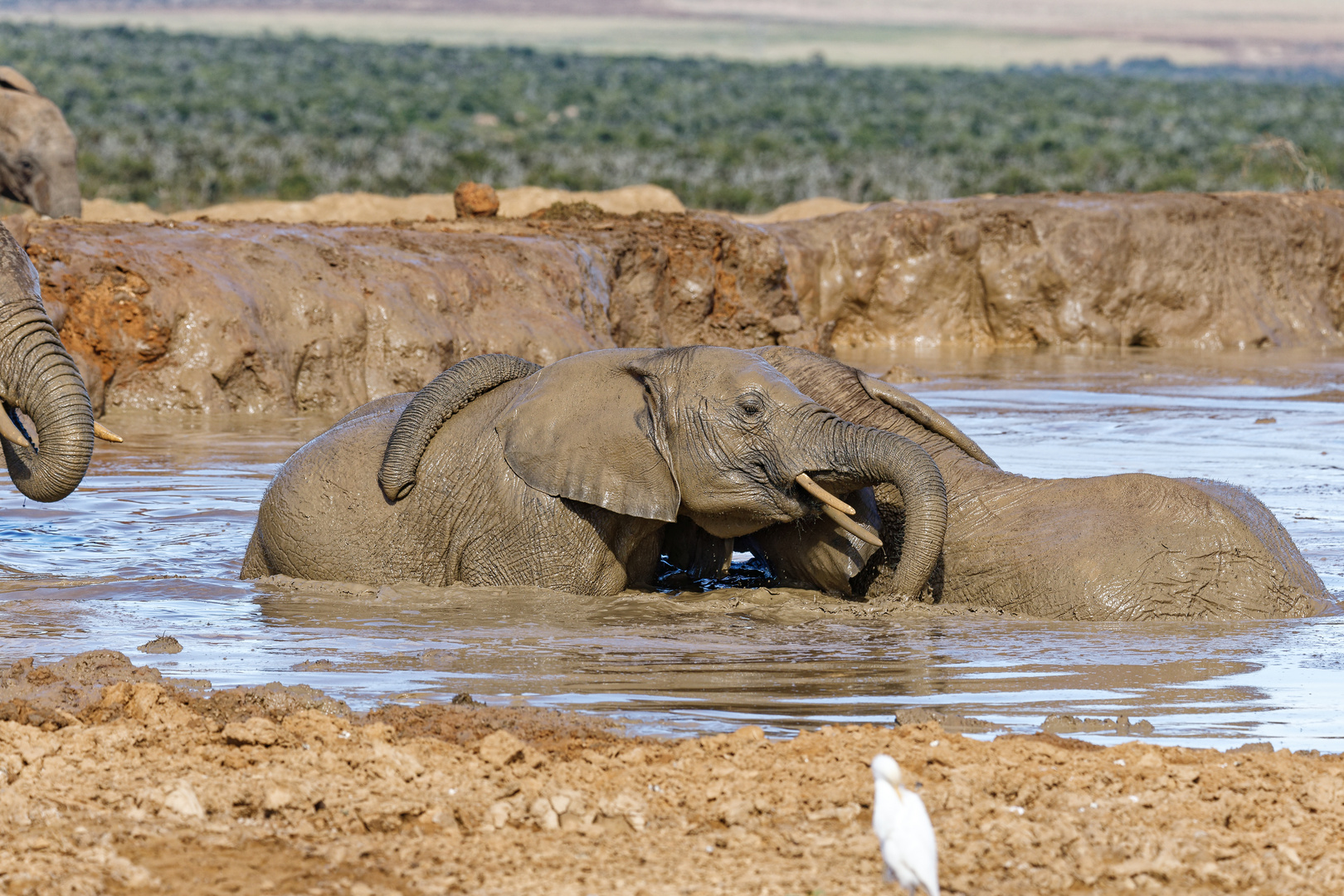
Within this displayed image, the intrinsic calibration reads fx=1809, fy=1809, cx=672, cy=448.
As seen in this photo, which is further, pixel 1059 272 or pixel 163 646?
pixel 1059 272

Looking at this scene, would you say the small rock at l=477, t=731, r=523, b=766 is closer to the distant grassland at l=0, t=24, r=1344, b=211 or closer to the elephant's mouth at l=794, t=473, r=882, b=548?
the elephant's mouth at l=794, t=473, r=882, b=548

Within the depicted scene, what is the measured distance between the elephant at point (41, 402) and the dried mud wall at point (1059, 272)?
18.2 m

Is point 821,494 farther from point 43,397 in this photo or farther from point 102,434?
point 43,397

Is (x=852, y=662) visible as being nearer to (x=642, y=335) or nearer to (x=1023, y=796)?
(x=1023, y=796)

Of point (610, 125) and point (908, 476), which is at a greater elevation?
point (908, 476)

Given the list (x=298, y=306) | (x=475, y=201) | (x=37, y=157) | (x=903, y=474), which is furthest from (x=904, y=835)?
(x=37, y=157)

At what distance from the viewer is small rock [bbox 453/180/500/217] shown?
2284 cm

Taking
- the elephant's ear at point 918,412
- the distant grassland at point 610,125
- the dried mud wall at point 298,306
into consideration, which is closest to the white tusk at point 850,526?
the elephant's ear at point 918,412

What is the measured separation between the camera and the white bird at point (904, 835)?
12.3 ft

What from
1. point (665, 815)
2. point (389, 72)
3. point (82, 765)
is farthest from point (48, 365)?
point (389, 72)

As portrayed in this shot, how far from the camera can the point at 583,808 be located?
4590 millimetres

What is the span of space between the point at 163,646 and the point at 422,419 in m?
1.56

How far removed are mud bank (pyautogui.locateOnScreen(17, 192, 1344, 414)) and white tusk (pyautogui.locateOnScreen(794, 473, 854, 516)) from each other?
8.65 m

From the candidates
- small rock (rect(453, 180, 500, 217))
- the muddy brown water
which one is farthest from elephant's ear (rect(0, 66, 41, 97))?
the muddy brown water
